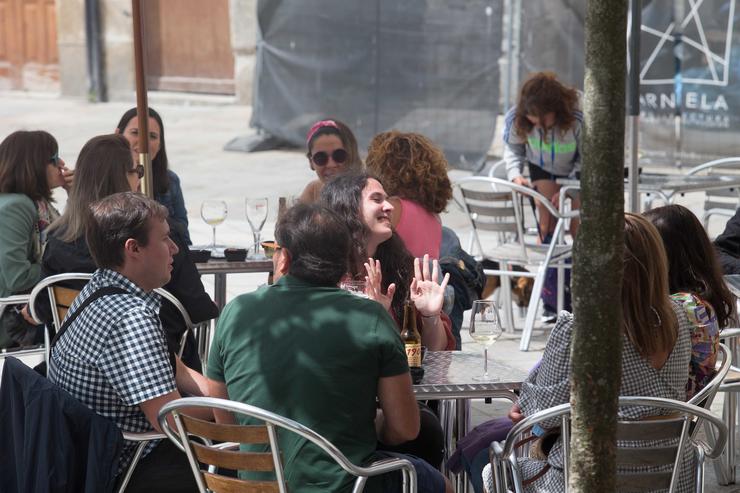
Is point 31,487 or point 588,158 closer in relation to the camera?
point 588,158

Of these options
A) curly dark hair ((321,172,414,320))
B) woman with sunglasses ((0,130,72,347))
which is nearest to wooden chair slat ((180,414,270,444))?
curly dark hair ((321,172,414,320))

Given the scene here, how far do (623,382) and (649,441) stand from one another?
17 centimetres

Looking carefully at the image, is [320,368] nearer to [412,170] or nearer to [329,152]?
[412,170]

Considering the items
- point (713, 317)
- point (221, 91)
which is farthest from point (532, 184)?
point (221, 91)

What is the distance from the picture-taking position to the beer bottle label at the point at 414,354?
12.1ft

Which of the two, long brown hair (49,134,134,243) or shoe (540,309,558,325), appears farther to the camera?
shoe (540,309,558,325)

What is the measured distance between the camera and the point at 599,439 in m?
2.42

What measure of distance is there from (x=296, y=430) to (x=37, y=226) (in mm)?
2738

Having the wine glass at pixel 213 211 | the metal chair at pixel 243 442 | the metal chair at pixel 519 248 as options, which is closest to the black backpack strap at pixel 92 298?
the metal chair at pixel 243 442

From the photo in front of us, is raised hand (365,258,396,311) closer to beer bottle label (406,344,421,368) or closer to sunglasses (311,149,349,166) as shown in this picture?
beer bottle label (406,344,421,368)

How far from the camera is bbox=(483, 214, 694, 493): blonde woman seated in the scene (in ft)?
10.5

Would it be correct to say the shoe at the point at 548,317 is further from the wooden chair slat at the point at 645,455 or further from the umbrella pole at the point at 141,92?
the wooden chair slat at the point at 645,455

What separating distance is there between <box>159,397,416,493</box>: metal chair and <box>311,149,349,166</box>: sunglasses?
9.93 feet

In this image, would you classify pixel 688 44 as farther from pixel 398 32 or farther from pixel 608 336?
pixel 608 336
